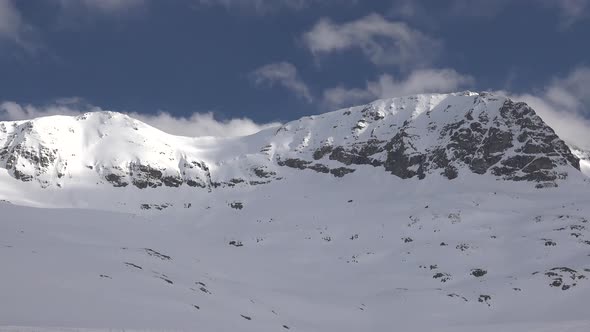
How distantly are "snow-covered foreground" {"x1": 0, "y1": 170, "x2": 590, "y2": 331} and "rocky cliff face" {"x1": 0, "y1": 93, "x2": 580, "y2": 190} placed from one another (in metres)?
7.27

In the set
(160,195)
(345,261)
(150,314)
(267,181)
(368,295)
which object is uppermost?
(267,181)

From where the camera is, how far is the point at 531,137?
16162 cm

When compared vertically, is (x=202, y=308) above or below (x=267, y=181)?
below

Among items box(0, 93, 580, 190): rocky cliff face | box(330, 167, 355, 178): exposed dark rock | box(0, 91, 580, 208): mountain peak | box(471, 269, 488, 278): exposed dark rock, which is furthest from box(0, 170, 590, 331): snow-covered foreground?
box(0, 93, 580, 190): rocky cliff face

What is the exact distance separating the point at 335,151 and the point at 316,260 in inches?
3211

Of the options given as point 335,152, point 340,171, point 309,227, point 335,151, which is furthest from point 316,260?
point 335,151

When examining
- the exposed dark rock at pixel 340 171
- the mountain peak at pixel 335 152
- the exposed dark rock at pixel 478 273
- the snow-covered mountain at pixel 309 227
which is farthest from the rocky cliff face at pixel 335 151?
the exposed dark rock at pixel 478 273

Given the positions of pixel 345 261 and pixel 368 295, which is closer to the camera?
pixel 368 295

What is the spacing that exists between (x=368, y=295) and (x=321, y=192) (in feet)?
253

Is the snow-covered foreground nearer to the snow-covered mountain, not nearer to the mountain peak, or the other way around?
the snow-covered mountain

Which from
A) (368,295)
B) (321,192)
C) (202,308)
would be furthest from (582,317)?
(321,192)

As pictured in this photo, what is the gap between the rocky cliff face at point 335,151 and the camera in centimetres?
16012

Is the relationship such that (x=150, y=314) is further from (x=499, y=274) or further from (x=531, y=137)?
(x=531, y=137)

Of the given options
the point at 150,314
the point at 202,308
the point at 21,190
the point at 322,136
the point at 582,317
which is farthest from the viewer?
the point at 322,136
